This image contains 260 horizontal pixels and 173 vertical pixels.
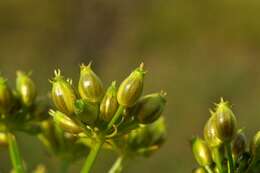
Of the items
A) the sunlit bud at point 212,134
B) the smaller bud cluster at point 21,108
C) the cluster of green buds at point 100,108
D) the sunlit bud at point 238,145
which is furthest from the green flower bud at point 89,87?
the sunlit bud at point 238,145

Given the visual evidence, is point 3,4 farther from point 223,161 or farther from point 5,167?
point 223,161

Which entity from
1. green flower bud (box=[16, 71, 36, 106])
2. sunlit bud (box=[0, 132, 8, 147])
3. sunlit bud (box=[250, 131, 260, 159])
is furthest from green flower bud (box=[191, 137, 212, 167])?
sunlit bud (box=[0, 132, 8, 147])

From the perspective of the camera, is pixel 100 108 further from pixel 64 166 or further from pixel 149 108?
pixel 64 166

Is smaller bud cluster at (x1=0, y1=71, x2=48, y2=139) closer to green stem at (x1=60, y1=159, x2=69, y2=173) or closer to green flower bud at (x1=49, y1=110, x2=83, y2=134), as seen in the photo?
green stem at (x1=60, y1=159, x2=69, y2=173)

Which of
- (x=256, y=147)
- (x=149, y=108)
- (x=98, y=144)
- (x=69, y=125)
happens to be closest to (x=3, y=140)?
(x=69, y=125)

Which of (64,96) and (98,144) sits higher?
(64,96)

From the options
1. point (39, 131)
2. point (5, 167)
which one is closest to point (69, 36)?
point (5, 167)

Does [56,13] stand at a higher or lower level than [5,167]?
higher
